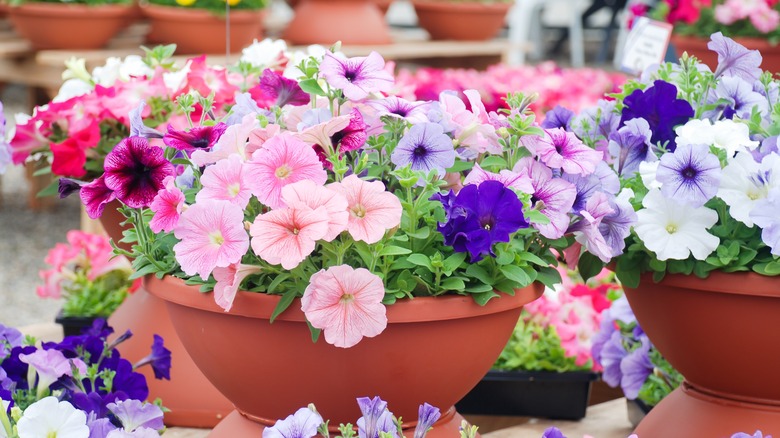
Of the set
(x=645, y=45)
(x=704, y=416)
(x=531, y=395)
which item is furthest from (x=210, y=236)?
(x=645, y=45)

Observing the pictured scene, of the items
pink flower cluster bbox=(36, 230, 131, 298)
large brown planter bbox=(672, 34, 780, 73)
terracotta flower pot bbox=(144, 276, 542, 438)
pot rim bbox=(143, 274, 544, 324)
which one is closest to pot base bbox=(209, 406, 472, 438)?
terracotta flower pot bbox=(144, 276, 542, 438)

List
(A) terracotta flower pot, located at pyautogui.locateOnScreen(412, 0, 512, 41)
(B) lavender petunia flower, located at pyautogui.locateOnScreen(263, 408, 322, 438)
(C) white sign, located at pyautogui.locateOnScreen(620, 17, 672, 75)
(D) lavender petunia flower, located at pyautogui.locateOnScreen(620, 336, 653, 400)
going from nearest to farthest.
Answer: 1. (B) lavender petunia flower, located at pyautogui.locateOnScreen(263, 408, 322, 438)
2. (D) lavender petunia flower, located at pyautogui.locateOnScreen(620, 336, 653, 400)
3. (C) white sign, located at pyautogui.locateOnScreen(620, 17, 672, 75)
4. (A) terracotta flower pot, located at pyautogui.locateOnScreen(412, 0, 512, 41)

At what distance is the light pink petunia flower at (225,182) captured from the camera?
2.84 ft

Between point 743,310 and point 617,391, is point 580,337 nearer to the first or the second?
point 617,391

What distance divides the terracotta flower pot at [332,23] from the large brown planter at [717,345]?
7.29 ft

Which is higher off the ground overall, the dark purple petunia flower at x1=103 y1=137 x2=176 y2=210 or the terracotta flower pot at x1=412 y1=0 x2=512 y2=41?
the dark purple petunia flower at x1=103 y1=137 x2=176 y2=210

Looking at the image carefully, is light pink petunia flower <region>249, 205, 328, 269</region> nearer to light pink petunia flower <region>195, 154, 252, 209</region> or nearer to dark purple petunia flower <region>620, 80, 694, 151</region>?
light pink petunia flower <region>195, 154, 252, 209</region>

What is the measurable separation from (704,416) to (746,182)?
27 cm

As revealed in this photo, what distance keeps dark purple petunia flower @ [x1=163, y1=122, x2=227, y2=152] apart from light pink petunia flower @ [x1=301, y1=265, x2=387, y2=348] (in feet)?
0.67

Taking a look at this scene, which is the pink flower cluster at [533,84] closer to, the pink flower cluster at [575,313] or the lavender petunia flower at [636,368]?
the pink flower cluster at [575,313]

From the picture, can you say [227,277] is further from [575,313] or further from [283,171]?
[575,313]

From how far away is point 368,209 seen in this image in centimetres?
84

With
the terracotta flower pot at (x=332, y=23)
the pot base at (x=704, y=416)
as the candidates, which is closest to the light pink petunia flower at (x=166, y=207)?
the pot base at (x=704, y=416)

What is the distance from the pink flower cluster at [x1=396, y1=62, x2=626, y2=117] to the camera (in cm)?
283
